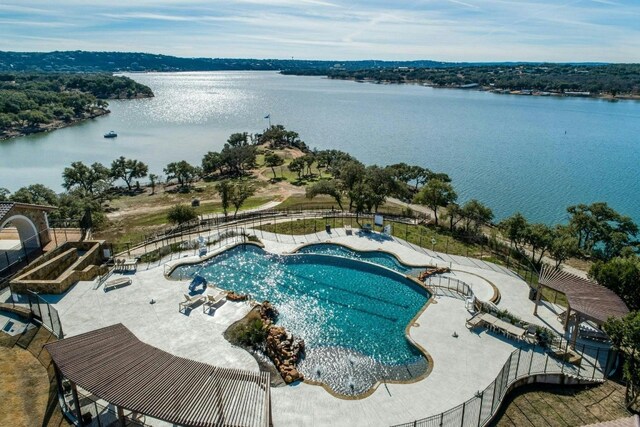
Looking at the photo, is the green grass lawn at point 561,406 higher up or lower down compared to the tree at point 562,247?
lower down

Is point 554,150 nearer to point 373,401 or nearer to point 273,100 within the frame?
point 373,401

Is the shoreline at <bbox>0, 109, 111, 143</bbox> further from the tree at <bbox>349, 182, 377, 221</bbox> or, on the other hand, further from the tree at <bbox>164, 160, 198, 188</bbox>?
the tree at <bbox>349, 182, 377, 221</bbox>

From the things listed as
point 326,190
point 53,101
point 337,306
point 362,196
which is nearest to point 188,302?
point 337,306

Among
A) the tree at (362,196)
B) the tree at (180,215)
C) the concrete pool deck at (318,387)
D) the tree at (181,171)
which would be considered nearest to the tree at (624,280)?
the concrete pool deck at (318,387)

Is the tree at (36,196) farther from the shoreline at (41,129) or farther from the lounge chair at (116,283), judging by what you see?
the shoreline at (41,129)

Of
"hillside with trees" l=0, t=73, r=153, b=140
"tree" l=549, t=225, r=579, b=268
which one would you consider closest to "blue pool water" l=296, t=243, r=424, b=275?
"tree" l=549, t=225, r=579, b=268

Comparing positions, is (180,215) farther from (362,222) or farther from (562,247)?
(562,247)

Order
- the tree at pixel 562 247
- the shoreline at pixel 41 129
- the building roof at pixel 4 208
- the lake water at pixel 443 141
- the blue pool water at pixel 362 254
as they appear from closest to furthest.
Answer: the building roof at pixel 4 208 < the blue pool water at pixel 362 254 < the tree at pixel 562 247 < the lake water at pixel 443 141 < the shoreline at pixel 41 129
